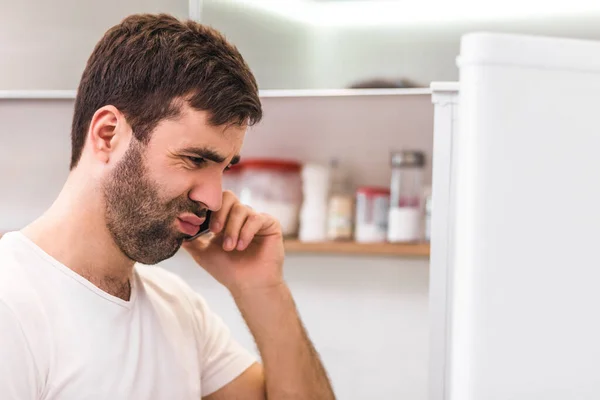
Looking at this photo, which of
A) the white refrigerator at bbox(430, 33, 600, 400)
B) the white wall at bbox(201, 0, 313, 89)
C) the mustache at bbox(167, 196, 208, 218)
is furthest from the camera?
the white wall at bbox(201, 0, 313, 89)

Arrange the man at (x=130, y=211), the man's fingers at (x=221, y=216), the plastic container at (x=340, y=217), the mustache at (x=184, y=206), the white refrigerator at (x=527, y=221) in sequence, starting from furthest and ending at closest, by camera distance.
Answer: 1. the plastic container at (x=340, y=217)
2. the man's fingers at (x=221, y=216)
3. the mustache at (x=184, y=206)
4. the man at (x=130, y=211)
5. the white refrigerator at (x=527, y=221)

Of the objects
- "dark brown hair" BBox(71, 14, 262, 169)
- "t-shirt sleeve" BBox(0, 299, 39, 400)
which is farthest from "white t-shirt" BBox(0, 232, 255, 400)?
"dark brown hair" BBox(71, 14, 262, 169)

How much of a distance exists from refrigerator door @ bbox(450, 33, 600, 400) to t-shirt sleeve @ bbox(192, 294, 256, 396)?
858 mm

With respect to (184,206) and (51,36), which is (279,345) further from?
(51,36)

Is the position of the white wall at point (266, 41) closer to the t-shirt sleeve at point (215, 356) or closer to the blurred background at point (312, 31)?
the blurred background at point (312, 31)

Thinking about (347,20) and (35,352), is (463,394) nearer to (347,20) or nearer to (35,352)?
(35,352)

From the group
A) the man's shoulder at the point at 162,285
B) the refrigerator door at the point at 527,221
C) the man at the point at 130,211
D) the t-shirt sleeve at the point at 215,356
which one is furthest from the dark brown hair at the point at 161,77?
the refrigerator door at the point at 527,221

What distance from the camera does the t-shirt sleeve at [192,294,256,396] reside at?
1292 millimetres

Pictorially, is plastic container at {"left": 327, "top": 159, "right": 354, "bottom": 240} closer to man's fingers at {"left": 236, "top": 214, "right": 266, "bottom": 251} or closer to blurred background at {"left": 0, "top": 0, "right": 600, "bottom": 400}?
blurred background at {"left": 0, "top": 0, "right": 600, "bottom": 400}

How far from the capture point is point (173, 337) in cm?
119

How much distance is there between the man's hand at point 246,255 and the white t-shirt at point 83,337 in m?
0.09

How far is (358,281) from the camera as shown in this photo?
208 centimetres

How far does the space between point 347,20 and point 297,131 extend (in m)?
0.33

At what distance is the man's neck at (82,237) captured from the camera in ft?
3.44
